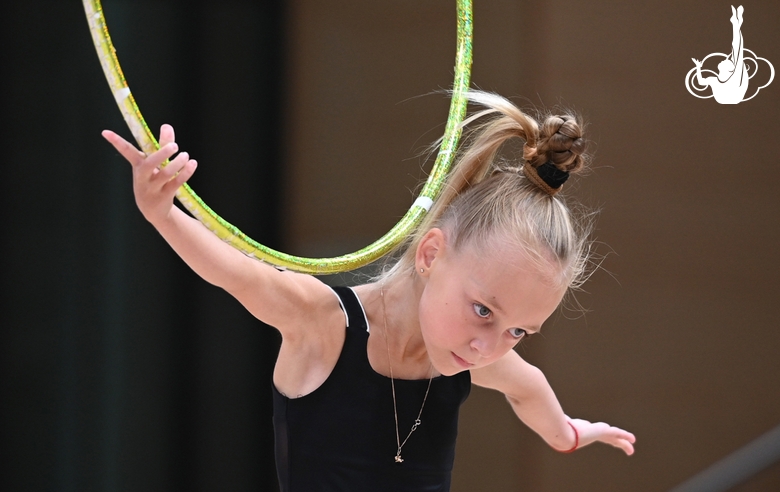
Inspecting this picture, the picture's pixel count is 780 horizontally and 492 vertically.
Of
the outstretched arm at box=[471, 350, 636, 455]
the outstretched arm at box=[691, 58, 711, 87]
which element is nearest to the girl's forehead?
the outstretched arm at box=[471, 350, 636, 455]

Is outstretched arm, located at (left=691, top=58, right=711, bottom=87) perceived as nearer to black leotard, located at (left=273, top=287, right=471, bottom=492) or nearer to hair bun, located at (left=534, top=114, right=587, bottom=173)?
hair bun, located at (left=534, top=114, right=587, bottom=173)

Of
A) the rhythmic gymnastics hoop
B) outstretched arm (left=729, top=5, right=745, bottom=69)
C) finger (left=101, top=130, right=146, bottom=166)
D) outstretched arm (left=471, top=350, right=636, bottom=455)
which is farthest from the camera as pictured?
outstretched arm (left=729, top=5, right=745, bottom=69)

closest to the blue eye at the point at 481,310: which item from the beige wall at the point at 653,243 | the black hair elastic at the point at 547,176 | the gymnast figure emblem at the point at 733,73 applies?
the black hair elastic at the point at 547,176

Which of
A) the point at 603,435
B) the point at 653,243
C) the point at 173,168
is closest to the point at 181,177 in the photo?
the point at 173,168

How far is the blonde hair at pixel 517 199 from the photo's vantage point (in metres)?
0.97

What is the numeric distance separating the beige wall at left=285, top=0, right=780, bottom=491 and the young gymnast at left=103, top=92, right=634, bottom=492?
2.95 ft

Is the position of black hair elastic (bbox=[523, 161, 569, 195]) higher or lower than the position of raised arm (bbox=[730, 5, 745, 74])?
lower

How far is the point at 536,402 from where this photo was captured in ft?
4.08

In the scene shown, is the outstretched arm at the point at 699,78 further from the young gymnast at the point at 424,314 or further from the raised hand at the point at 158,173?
the raised hand at the point at 158,173

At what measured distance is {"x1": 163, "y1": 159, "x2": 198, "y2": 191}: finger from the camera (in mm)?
750

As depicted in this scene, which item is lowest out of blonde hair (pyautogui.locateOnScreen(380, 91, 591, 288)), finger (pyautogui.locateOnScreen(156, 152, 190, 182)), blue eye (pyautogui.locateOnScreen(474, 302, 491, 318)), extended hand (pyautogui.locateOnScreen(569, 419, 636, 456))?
extended hand (pyautogui.locateOnScreen(569, 419, 636, 456))

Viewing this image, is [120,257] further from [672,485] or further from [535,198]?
[672,485]

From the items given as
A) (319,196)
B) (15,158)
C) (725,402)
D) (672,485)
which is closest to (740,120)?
(725,402)

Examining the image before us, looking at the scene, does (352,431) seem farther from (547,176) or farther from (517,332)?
(547,176)
